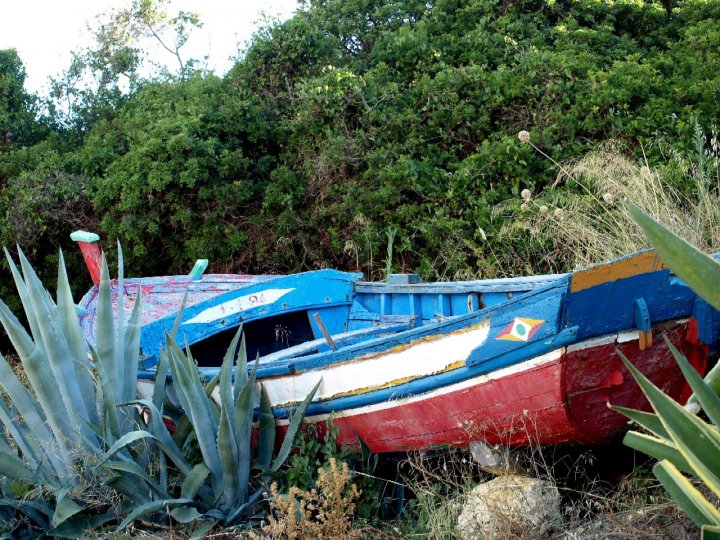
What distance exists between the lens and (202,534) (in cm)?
410

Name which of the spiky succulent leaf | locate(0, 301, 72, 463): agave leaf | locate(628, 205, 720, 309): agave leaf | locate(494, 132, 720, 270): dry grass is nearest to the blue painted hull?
the spiky succulent leaf

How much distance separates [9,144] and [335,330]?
6.56 m

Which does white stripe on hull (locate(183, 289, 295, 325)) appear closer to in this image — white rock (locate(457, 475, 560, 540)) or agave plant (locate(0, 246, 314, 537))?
agave plant (locate(0, 246, 314, 537))

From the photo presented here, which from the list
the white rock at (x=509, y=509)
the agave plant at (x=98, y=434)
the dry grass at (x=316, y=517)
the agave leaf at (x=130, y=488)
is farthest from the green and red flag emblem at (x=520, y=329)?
the agave leaf at (x=130, y=488)

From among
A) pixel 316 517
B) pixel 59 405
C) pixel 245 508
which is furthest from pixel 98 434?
pixel 316 517

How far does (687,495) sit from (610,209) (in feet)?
17.6

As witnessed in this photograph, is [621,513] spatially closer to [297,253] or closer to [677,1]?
[297,253]

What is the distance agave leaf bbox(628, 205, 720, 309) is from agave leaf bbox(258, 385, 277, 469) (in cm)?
321

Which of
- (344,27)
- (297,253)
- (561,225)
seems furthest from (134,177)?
(561,225)

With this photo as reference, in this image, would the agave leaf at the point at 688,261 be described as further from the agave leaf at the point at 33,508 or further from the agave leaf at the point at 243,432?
the agave leaf at the point at 33,508

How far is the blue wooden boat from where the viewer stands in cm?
396

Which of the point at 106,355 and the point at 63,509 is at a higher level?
the point at 106,355

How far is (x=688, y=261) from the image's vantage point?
199 cm

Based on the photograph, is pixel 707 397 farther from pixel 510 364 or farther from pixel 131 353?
pixel 131 353
